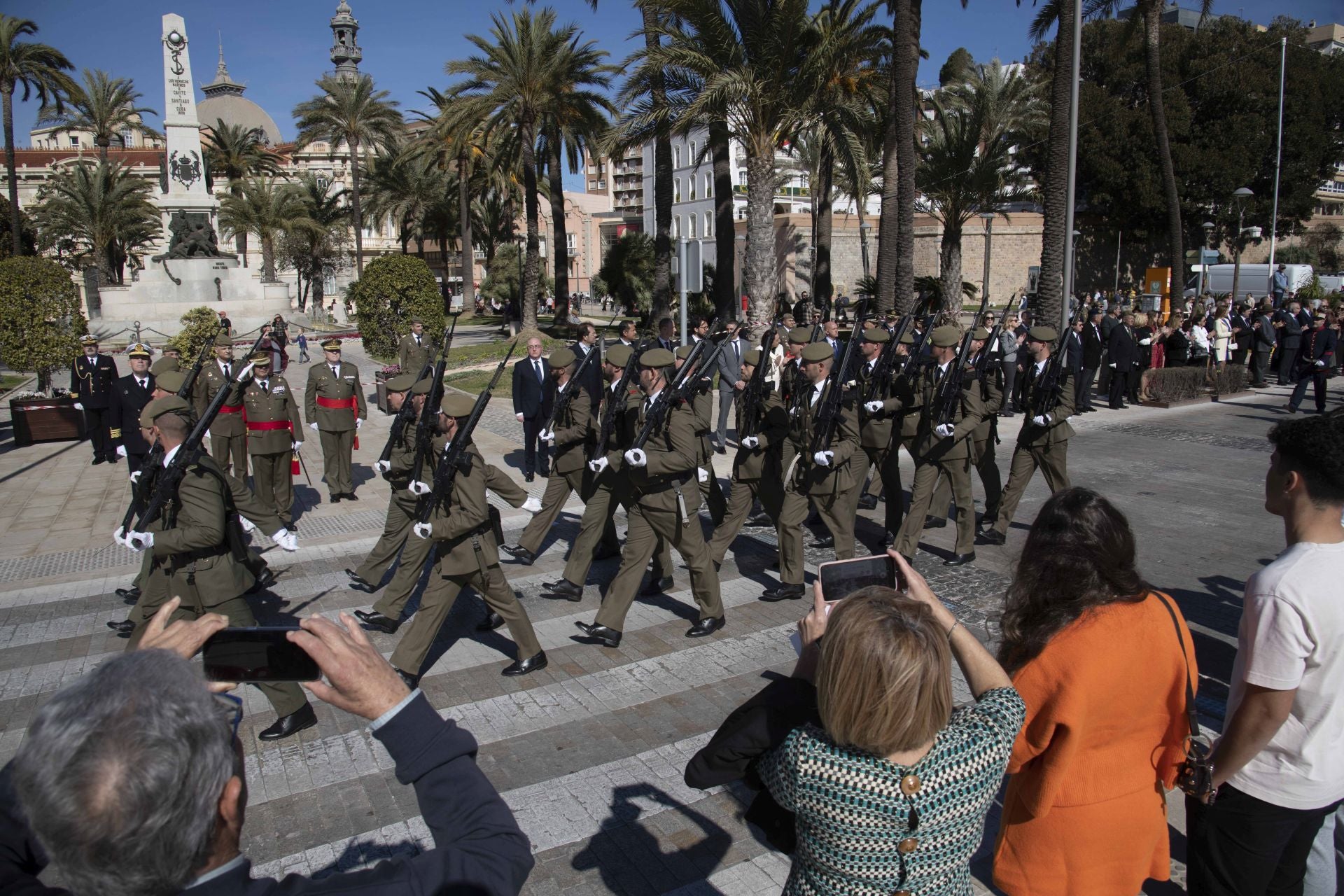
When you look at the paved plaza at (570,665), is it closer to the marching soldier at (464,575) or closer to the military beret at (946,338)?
the marching soldier at (464,575)

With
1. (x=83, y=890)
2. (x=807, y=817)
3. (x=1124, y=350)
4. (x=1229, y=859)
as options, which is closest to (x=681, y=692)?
(x=1229, y=859)

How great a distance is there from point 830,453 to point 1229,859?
459 cm

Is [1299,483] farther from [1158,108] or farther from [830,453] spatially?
[1158,108]

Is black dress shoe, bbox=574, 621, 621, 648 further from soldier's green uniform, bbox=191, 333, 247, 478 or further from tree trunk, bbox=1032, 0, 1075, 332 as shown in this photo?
tree trunk, bbox=1032, 0, 1075, 332

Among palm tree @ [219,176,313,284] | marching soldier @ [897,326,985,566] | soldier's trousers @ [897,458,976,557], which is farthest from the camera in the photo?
palm tree @ [219,176,313,284]

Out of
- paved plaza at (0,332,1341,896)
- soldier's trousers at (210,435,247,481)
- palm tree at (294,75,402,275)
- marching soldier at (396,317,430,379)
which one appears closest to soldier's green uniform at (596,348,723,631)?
paved plaza at (0,332,1341,896)

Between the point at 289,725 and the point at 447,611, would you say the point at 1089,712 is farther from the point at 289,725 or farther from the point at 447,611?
Result: the point at 289,725

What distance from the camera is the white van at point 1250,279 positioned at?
3488 centimetres

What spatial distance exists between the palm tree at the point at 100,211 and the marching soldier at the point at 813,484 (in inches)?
1903

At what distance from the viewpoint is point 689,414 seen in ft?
23.1

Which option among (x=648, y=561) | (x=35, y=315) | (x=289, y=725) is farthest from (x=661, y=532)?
(x=35, y=315)

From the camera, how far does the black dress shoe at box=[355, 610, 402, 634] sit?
6816 mm

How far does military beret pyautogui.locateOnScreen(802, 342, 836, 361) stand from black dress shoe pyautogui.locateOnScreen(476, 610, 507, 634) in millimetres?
3328

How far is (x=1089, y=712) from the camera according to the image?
2418mm
